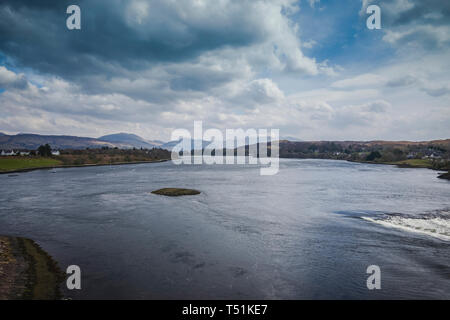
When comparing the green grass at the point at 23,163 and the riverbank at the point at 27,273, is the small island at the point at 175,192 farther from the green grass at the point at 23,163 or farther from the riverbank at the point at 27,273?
the green grass at the point at 23,163

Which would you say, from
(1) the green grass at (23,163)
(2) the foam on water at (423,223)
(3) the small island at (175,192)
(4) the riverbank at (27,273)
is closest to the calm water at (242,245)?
(2) the foam on water at (423,223)

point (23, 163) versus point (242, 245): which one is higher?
point (23, 163)

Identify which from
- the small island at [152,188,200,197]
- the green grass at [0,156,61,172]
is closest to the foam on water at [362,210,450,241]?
the small island at [152,188,200,197]

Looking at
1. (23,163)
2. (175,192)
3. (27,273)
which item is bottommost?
(27,273)

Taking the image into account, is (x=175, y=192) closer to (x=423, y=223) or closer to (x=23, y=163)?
(x=423, y=223)

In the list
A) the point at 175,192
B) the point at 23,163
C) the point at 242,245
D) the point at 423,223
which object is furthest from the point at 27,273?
the point at 23,163

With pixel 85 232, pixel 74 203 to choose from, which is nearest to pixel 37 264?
pixel 85 232
